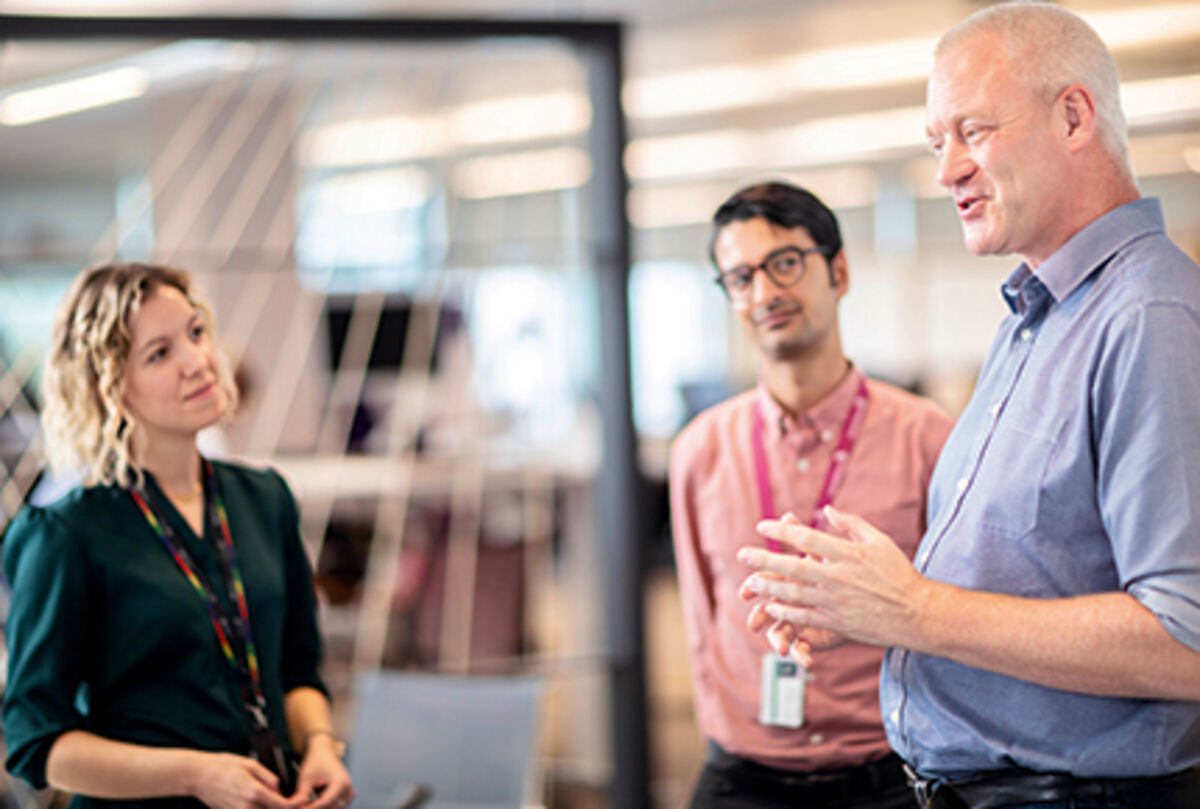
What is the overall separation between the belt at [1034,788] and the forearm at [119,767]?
36.7 inches

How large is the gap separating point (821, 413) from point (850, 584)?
743 millimetres

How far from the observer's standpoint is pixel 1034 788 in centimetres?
114

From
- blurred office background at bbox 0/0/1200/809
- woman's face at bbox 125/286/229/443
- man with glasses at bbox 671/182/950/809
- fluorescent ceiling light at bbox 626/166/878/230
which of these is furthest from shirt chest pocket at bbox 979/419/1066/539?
fluorescent ceiling light at bbox 626/166/878/230

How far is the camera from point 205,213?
6.45 meters

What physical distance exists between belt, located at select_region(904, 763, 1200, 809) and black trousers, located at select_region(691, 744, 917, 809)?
44 cm

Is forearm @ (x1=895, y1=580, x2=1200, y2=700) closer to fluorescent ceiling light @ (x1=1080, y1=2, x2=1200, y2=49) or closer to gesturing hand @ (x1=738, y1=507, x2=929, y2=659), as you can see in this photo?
gesturing hand @ (x1=738, y1=507, x2=929, y2=659)

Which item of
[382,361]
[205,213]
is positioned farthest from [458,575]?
[205,213]

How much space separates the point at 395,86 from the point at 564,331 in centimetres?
195

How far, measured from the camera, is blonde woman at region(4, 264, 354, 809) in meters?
1.46

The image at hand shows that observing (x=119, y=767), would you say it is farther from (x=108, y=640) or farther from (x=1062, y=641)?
(x=1062, y=641)

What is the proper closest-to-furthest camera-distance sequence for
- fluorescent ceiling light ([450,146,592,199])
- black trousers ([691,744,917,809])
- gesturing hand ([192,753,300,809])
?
1. gesturing hand ([192,753,300,809])
2. black trousers ([691,744,917,809])
3. fluorescent ceiling light ([450,146,592,199])

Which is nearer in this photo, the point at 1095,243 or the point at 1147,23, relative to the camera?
the point at 1095,243

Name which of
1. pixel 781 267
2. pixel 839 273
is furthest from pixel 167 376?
pixel 839 273

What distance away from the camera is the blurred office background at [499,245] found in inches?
107
